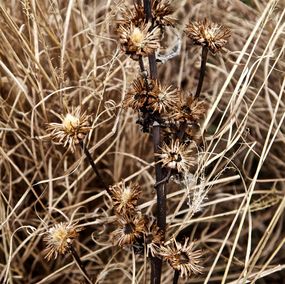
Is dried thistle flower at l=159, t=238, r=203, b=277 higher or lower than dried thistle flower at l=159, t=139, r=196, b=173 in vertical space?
lower

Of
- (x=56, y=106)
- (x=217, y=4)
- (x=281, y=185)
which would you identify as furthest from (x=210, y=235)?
Result: (x=217, y=4)

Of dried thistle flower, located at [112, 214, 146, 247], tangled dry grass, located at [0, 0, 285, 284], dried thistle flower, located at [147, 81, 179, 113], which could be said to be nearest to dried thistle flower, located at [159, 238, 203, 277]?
dried thistle flower, located at [112, 214, 146, 247]

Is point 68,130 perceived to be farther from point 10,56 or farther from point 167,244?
point 10,56

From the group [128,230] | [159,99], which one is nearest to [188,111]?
[159,99]

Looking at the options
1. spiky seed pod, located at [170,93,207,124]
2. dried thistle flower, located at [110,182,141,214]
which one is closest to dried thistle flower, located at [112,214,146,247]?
dried thistle flower, located at [110,182,141,214]

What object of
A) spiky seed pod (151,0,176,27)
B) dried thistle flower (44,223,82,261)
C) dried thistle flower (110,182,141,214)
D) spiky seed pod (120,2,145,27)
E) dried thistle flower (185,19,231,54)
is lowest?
dried thistle flower (44,223,82,261)

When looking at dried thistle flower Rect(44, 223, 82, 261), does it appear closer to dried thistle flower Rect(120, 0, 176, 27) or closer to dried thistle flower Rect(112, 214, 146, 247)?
dried thistle flower Rect(112, 214, 146, 247)

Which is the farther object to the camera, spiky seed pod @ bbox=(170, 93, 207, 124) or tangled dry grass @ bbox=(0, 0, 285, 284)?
tangled dry grass @ bbox=(0, 0, 285, 284)

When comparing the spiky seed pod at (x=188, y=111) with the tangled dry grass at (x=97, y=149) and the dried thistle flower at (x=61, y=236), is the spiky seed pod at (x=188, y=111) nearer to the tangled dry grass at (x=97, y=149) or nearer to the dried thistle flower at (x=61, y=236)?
the dried thistle flower at (x=61, y=236)
